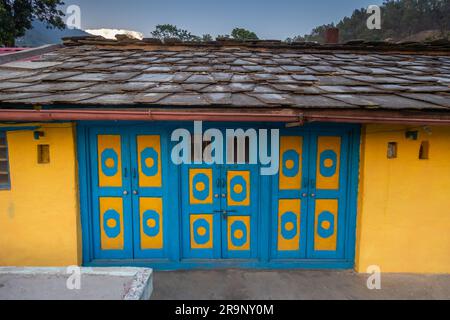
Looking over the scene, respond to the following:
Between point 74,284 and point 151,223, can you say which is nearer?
point 74,284

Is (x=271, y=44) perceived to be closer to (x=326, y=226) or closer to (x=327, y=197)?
(x=327, y=197)

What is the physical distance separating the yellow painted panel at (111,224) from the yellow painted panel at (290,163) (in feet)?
8.43

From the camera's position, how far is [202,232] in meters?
5.01

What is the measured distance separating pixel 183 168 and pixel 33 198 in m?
2.26

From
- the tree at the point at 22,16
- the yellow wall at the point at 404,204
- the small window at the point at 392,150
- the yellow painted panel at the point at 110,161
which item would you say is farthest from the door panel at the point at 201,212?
the tree at the point at 22,16

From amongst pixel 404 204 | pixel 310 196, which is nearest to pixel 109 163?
pixel 310 196

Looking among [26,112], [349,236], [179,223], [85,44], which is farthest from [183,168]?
[85,44]

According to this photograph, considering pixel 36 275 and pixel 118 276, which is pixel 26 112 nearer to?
pixel 36 275

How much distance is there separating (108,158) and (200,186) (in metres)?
1.48

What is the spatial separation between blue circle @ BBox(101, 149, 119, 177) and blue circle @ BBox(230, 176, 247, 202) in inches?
71.5

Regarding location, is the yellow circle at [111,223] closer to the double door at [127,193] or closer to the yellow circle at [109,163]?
the double door at [127,193]

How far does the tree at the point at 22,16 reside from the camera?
14.2 metres

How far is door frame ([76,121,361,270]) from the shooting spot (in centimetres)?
477

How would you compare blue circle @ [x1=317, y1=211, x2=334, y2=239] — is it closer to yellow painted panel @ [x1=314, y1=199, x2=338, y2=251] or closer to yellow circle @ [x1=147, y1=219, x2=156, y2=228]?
yellow painted panel @ [x1=314, y1=199, x2=338, y2=251]
